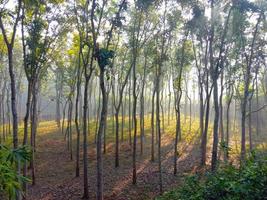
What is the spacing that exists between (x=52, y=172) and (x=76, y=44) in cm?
1082

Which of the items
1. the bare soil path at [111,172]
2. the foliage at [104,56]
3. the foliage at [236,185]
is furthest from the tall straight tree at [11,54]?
the foliage at [236,185]

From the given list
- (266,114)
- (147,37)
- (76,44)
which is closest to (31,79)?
(76,44)

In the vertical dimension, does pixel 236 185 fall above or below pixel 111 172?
above

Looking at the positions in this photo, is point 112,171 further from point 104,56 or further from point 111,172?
point 104,56

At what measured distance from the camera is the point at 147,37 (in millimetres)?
24672

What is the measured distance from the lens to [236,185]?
7387mm

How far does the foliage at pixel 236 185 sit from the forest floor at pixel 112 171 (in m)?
11.4

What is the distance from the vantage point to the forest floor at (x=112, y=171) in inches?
832

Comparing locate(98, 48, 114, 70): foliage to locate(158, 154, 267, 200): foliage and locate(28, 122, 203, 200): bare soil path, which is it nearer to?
locate(158, 154, 267, 200): foliage

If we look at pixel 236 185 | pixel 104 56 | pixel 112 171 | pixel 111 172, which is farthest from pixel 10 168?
pixel 112 171

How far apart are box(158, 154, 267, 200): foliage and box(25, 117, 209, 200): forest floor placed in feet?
37.4

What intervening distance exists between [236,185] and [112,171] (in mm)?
19406

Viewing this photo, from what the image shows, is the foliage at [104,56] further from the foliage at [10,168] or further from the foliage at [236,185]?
the foliage at [10,168]

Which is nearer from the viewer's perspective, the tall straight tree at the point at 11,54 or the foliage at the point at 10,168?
the foliage at the point at 10,168
